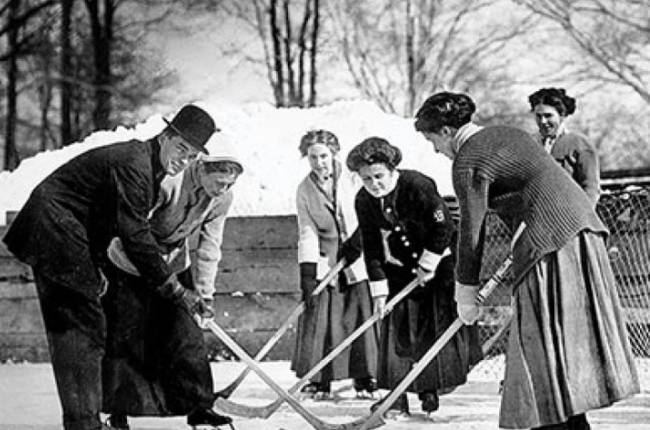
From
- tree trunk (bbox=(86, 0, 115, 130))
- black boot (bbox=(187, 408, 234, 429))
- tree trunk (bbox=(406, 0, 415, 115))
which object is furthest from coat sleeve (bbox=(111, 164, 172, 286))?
tree trunk (bbox=(406, 0, 415, 115))

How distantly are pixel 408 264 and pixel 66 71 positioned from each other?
3187mm

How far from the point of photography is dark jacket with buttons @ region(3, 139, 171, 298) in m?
2.82

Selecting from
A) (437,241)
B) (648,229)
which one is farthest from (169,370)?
(648,229)

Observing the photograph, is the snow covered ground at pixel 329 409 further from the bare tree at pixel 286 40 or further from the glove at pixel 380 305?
the bare tree at pixel 286 40

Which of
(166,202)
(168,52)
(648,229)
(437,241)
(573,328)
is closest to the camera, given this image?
(573,328)

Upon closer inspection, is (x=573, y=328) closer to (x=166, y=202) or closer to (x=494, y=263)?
(x=166, y=202)

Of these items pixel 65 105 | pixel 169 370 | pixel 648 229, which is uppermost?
pixel 65 105

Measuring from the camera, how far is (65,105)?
19.7 feet

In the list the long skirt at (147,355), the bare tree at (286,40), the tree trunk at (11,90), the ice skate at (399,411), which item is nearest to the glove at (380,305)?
the ice skate at (399,411)

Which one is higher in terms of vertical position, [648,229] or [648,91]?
[648,91]

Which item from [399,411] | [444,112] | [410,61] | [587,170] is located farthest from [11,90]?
[444,112]

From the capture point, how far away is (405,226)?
3.48 meters

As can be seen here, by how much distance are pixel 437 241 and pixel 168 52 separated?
302 centimetres

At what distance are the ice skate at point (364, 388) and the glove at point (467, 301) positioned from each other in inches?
65.4
